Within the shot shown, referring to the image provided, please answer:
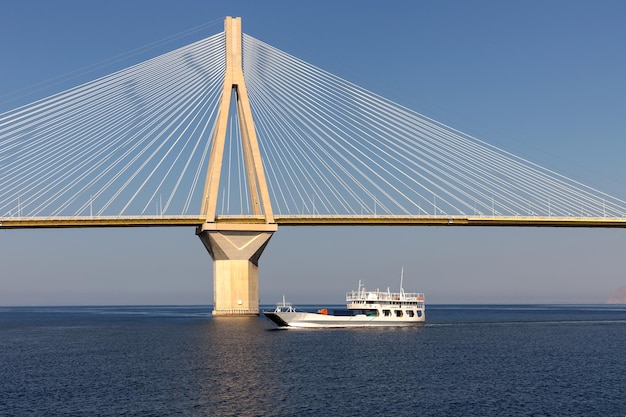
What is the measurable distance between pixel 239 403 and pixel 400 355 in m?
23.1

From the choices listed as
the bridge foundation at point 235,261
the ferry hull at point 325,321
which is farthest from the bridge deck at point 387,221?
the ferry hull at point 325,321

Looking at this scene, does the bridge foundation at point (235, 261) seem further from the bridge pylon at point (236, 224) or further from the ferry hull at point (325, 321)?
the ferry hull at point (325, 321)

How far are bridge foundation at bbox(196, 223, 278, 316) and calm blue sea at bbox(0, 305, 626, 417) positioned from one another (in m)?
20.0

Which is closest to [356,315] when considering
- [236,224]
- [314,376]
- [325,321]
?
[325,321]

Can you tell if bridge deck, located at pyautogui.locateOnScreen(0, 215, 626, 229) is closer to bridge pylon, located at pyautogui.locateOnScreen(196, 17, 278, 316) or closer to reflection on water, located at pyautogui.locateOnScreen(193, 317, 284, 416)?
bridge pylon, located at pyautogui.locateOnScreen(196, 17, 278, 316)

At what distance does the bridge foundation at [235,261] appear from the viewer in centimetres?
9450

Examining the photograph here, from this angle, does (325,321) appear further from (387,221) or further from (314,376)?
(314,376)

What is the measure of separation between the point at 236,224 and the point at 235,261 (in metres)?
5.46

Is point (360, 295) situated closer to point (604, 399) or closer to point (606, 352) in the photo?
point (606, 352)

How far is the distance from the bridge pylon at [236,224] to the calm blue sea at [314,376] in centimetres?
2006

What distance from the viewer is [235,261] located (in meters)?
97.2

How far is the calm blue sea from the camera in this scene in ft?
125

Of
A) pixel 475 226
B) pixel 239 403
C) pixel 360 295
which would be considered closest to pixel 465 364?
pixel 239 403

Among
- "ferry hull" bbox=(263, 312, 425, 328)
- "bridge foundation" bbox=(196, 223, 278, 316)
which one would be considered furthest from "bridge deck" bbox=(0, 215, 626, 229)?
"ferry hull" bbox=(263, 312, 425, 328)
